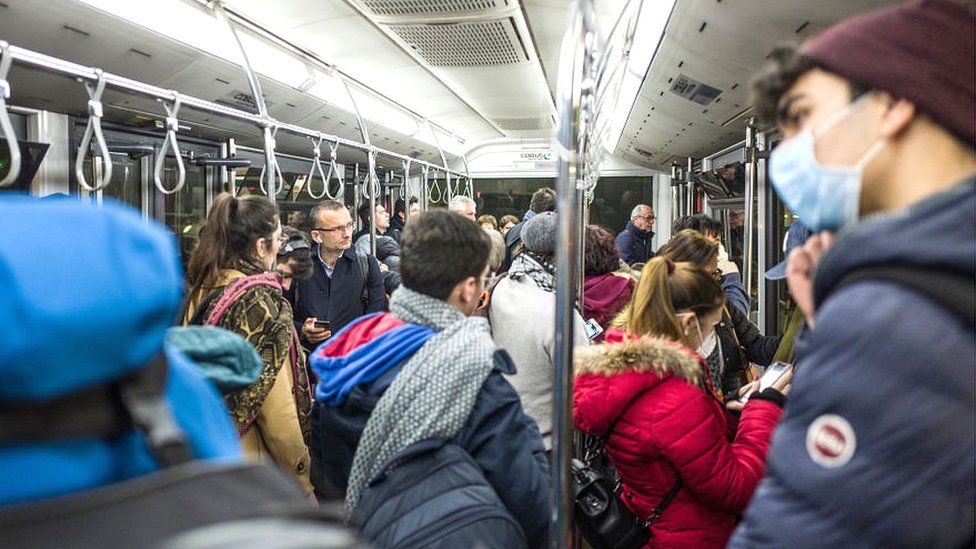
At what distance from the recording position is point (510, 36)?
13.6 ft

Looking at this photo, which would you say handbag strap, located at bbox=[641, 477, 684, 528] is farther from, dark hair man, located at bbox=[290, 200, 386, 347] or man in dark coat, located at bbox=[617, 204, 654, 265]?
man in dark coat, located at bbox=[617, 204, 654, 265]

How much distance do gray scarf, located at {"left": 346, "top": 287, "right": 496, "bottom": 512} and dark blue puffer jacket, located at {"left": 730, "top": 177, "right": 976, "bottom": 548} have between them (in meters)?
0.73

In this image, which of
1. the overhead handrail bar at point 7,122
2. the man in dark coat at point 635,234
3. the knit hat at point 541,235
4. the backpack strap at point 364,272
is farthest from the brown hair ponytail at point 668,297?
the man in dark coat at point 635,234

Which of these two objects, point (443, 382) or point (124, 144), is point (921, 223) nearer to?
point (443, 382)

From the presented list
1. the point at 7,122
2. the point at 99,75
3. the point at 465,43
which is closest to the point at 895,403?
the point at 7,122

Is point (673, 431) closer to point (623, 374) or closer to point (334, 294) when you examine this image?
point (623, 374)

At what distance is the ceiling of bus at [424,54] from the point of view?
8.56 ft

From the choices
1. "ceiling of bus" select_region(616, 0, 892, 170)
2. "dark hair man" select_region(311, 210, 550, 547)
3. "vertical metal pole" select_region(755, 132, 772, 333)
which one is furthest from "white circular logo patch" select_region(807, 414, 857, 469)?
"vertical metal pole" select_region(755, 132, 772, 333)

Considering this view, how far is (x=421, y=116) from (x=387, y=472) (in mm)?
6248

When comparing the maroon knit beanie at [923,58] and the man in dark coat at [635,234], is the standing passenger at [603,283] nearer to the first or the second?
the maroon knit beanie at [923,58]

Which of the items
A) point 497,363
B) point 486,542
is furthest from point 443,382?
point 486,542

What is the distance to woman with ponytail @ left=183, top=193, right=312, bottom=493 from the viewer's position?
82.1 inches

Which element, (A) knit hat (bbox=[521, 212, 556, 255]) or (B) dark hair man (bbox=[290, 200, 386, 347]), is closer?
(A) knit hat (bbox=[521, 212, 556, 255])

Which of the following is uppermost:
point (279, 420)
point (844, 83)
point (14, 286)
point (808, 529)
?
point (844, 83)
